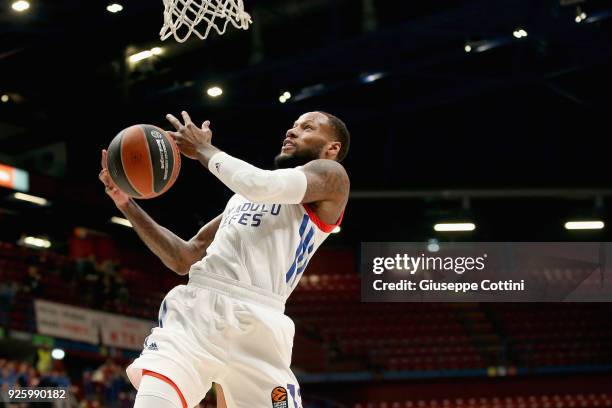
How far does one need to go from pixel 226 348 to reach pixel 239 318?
0.40 feet

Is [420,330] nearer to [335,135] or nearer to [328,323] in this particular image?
[328,323]

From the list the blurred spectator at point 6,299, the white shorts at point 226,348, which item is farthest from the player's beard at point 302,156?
the blurred spectator at point 6,299

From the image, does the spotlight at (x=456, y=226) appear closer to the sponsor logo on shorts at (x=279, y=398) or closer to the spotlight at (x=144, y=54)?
the spotlight at (x=144, y=54)

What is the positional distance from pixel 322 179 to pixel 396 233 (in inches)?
632

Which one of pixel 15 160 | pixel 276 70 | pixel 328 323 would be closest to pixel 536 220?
pixel 328 323

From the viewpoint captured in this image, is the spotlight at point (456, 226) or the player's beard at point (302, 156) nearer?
the player's beard at point (302, 156)

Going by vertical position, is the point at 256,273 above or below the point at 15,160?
below

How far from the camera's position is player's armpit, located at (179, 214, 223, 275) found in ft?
13.6

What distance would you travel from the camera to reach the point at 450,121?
1756 cm

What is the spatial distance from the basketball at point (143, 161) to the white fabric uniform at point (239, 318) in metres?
0.39

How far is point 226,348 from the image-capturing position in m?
3.58

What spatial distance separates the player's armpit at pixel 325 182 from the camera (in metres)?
3.77

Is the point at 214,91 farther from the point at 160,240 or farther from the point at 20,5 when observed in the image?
the point at 160,240

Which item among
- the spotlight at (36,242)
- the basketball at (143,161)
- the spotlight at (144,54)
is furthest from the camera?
the spotlight at (36,242)
